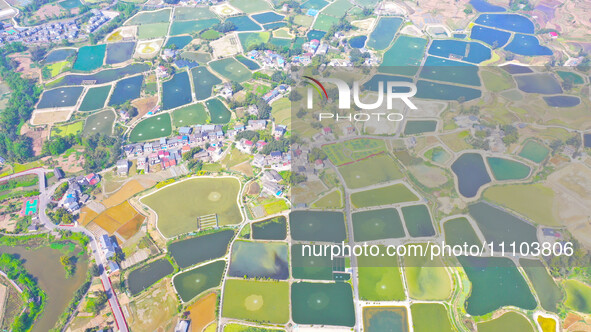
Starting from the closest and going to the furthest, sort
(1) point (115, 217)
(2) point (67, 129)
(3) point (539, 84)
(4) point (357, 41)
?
(1) point (115, 217) < (2) point (67, 129) < (3) point (539, 84) < (4) point (357, 41)

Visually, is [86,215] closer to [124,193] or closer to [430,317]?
[124,193]

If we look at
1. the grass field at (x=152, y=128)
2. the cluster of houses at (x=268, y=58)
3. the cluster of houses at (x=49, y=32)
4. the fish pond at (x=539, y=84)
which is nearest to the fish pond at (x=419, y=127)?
the fish pond at (x=539, y=84)

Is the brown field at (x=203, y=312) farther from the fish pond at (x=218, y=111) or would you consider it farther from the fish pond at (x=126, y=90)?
the fish pond at (x=126, y=90)

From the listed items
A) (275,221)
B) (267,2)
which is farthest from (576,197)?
(267,2)

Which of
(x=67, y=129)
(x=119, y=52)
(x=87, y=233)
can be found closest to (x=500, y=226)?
(x=87, y=233)

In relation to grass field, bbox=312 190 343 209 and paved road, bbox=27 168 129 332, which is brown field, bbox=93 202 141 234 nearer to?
paved road, bbox=27 168 129 332

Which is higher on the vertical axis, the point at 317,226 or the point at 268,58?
the point at 268,58
